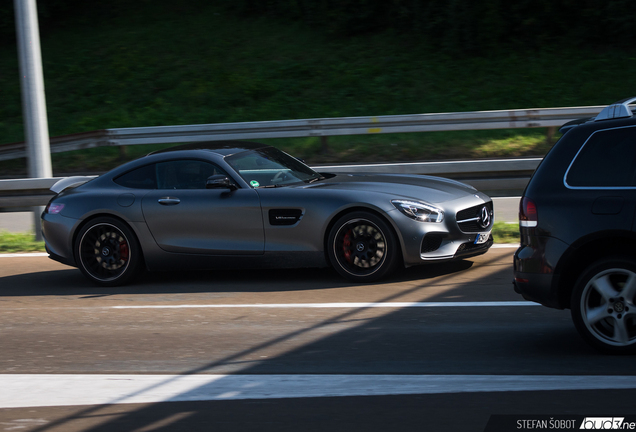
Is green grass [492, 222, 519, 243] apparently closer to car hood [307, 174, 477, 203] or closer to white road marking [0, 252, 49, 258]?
car hood [307, 174, 477, 203]

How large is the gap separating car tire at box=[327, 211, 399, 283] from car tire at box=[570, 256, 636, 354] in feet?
8.28

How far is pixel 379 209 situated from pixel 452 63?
13.5m

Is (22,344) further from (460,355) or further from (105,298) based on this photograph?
(460,355)

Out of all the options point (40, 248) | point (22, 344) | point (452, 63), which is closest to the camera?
point (22, 344)

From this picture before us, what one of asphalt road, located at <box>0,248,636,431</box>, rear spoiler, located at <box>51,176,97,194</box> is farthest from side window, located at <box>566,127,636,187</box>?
rear spoiler, located at <box>51,176,97,194</box>

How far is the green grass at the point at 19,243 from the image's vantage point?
33.1 feet

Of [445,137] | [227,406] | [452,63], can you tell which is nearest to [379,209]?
[227,406]

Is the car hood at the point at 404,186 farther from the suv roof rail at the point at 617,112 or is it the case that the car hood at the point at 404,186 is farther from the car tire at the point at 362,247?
the suv roof rail at the point at 617,112

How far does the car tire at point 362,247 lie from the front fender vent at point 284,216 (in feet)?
1.21

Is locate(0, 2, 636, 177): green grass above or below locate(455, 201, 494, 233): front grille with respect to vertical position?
above

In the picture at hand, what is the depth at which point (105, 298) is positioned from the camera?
730 centimetres

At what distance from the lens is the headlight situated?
7008mm

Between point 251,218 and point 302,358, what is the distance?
2.57 meters

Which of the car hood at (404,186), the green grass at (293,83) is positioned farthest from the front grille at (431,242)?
the green grass at (293,83)
